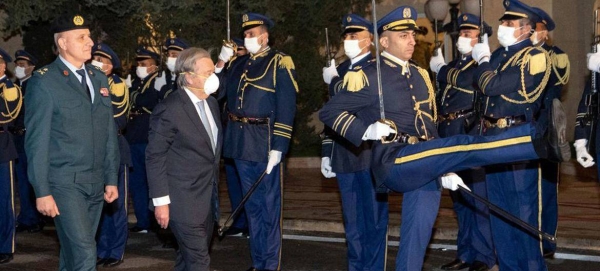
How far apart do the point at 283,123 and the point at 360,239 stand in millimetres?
1372

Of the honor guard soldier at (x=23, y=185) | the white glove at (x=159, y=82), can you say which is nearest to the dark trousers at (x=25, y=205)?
the honor guard soldier at (x=23, y=185)

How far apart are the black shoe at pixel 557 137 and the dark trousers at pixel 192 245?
250 centimetres

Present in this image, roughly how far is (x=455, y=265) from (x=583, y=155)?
1684mm

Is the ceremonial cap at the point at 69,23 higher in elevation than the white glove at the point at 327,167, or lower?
higher

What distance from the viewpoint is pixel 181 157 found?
8086 mm

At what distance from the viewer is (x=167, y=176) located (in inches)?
317

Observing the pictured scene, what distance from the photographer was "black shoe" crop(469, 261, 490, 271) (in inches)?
412

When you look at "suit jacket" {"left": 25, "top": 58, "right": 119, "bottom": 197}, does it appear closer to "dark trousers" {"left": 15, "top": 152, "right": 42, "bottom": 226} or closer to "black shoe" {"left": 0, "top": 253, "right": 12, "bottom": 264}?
"black shoe" {"left": 0, "top": 253, "right": 12, "bottom": 264}

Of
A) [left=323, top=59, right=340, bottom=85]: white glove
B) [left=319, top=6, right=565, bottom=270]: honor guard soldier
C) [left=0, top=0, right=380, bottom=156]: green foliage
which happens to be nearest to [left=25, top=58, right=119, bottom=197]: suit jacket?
[left=319, top=6, right=565, bottom=270]: honor guard soldier

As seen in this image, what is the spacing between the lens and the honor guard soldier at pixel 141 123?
1378 cm

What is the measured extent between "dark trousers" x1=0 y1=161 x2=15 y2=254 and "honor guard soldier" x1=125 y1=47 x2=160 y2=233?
1.86m

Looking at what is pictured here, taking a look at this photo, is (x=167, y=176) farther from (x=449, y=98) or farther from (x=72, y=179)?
(x=449, y=98)

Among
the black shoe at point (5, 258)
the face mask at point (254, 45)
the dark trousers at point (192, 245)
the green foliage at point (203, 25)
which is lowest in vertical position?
the black shoe at point (5, 258)

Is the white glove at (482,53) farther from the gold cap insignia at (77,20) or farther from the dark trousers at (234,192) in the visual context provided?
the dark trousers at (234,192)
